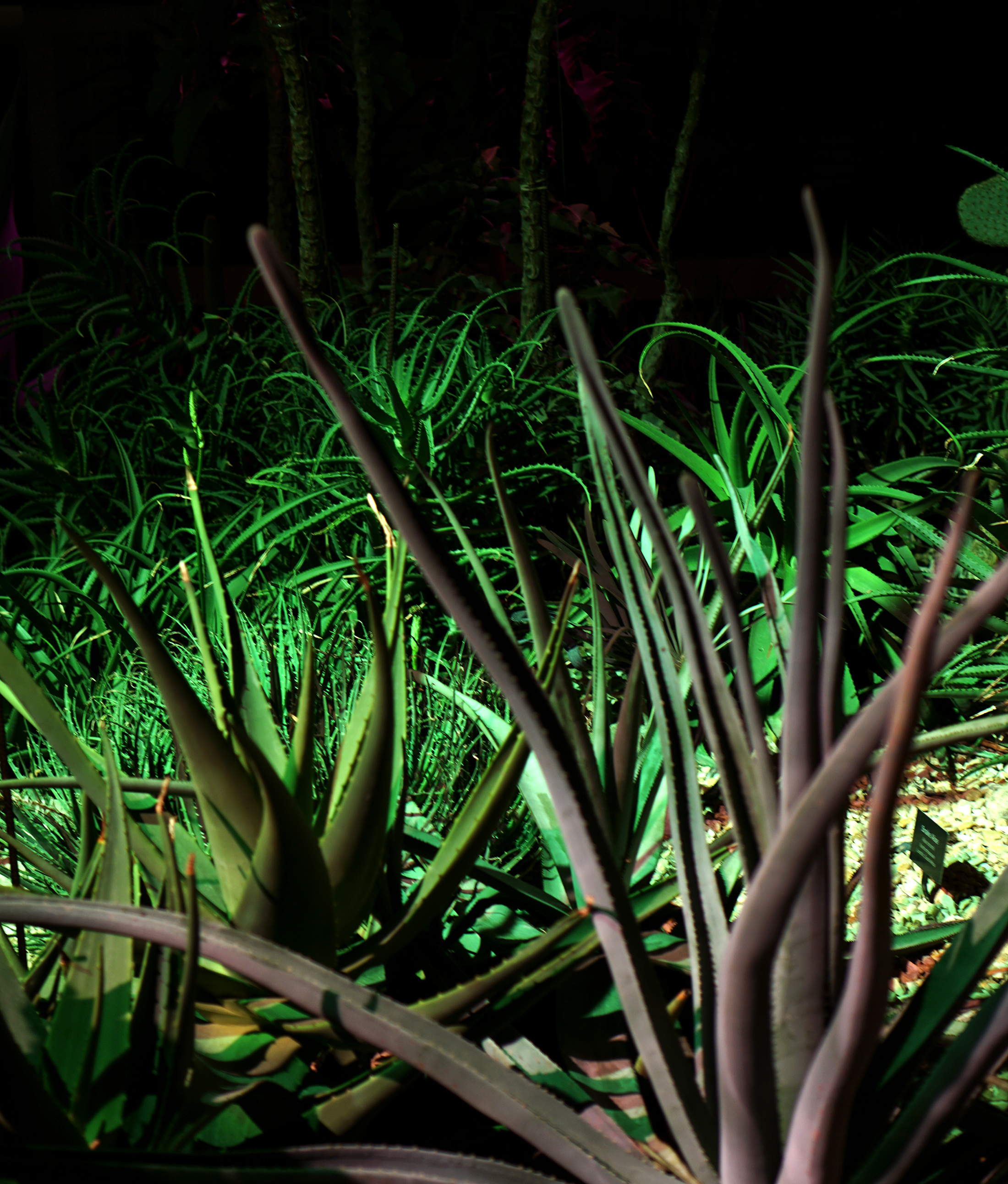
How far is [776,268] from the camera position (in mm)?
3279

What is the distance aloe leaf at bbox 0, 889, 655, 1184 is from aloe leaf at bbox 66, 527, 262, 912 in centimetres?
8

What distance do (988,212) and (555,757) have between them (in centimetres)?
142

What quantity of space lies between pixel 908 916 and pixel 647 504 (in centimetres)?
84

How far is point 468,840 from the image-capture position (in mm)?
468

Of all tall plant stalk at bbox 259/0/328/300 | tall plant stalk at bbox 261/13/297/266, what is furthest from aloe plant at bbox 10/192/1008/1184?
tall plant stalk at bbox 261/13/297/266

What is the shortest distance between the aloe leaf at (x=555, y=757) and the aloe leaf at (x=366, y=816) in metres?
0.11

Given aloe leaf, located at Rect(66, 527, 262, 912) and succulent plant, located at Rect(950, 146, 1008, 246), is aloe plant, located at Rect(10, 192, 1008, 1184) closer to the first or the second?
aloe leaf, located at Rect(66, 527, 262, 912)

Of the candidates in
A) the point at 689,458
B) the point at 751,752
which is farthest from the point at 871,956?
the point at 689,458

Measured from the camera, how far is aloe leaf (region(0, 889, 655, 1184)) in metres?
0.37

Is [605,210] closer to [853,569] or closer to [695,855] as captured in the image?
[853,569]

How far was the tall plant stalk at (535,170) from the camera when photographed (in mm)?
2256

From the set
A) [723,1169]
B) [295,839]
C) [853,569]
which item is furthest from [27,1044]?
[853,569]

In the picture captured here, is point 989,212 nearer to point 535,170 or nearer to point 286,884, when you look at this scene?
point 535,170

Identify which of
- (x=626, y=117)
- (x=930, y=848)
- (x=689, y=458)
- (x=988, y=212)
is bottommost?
(x=930, y=848)
